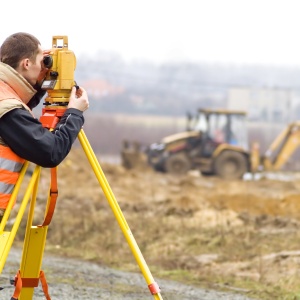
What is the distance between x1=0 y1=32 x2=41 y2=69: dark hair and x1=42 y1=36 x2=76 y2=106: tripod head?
0.09m

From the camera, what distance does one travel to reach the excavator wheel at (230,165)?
3316 centimetres

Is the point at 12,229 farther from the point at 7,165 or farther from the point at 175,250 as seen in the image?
the point at 175,250

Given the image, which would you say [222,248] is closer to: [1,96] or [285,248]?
[285,248]

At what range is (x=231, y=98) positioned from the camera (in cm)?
8581

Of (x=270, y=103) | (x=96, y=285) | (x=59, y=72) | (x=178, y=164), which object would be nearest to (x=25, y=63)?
(x=59, y=72)

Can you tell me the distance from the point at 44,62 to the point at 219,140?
Result: 2885 cm

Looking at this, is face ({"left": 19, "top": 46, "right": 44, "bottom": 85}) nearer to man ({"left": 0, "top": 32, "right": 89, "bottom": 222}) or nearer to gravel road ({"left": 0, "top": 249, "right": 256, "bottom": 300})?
man ({"left": 0, "top": 32, "right": 89, "bottom": 222})

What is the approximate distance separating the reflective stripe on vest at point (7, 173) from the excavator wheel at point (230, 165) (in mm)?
28396

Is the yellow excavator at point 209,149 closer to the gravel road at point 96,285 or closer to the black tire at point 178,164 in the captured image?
the black tire at point 178,164

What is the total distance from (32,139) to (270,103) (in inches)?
3041

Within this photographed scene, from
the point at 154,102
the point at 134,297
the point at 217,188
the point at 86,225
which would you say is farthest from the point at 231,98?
the point at 134,297

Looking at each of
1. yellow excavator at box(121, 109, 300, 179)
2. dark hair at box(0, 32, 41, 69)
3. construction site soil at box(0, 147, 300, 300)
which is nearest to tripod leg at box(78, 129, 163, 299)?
construction site soil at box(0, 147, 300, 300)

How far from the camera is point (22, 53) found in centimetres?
482

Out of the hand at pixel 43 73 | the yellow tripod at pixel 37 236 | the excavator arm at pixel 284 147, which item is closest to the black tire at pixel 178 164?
the excavator arm at pixel 284 147
